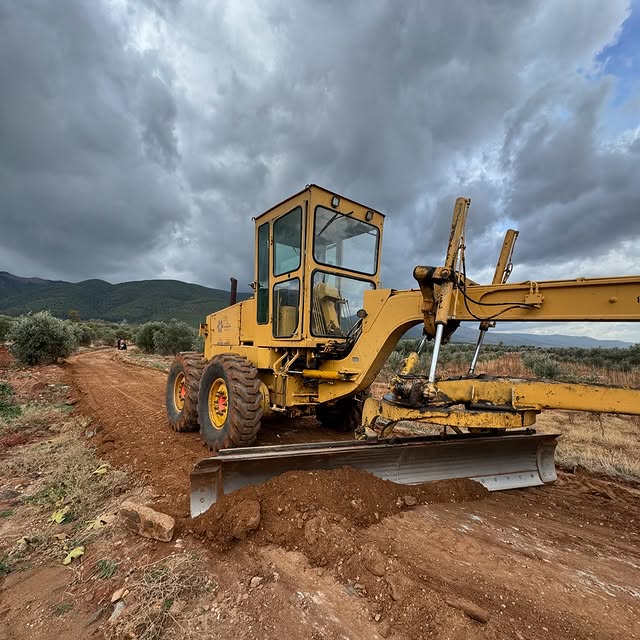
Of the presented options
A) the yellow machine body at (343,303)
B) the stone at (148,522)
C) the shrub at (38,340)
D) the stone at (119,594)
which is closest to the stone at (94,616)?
the stone at (119,594)

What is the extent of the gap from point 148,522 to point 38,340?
19.4m

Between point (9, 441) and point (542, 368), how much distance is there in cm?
1566

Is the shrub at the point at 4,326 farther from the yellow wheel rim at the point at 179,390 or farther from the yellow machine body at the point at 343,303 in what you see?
the yellow machine body at the point at 343,303

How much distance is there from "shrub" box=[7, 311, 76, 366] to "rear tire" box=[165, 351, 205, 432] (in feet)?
49.9

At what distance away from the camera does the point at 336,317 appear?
5250mm

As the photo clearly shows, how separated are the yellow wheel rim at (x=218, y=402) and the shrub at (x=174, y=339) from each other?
21180 mm

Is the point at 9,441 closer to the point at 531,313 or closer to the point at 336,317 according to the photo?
the point at 336,317

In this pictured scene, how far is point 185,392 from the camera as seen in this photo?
6.16 m

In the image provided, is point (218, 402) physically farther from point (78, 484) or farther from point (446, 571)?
point (446, 571)

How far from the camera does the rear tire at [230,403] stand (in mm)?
4527

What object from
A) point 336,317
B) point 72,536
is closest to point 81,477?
point 72,536

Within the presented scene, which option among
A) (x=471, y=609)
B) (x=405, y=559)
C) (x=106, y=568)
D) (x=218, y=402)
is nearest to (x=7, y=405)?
(x=218, y=402)

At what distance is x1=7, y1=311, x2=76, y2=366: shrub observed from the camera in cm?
1739

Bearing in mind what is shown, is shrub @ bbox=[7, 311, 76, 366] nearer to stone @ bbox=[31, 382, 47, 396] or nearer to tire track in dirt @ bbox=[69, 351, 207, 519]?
stone @ bbox=[31, 382, 47, 396]
